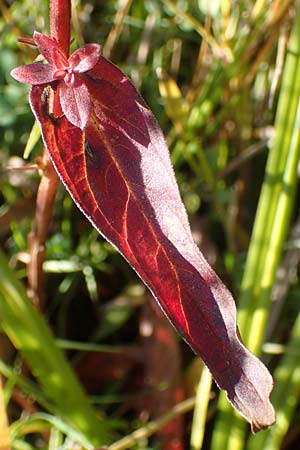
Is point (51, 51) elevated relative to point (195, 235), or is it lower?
elevated

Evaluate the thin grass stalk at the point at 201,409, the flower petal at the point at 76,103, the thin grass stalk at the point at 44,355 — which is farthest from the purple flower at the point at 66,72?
the thin grass stalk at the point at 201,409

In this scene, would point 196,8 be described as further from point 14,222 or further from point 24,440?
point 24,440

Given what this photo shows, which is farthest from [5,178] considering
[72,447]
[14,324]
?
[72,447]

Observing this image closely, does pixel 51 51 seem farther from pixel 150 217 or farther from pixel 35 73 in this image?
pixel 150 217

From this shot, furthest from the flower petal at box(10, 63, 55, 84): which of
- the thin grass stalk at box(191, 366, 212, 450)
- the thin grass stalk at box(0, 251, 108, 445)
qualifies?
the thin grass stalk at box(191, 366, 212, 450)

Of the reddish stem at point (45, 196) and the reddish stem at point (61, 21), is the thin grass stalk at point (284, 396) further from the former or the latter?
the reddish stem at point (61, 21)

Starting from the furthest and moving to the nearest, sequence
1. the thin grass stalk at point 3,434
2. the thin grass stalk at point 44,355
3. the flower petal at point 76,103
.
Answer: the thin grass stalk at point 44,355 → the thin grass stalk at point 3,434 → the flower petal at point 76,103

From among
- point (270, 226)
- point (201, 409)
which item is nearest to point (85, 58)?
point (270, 226)
